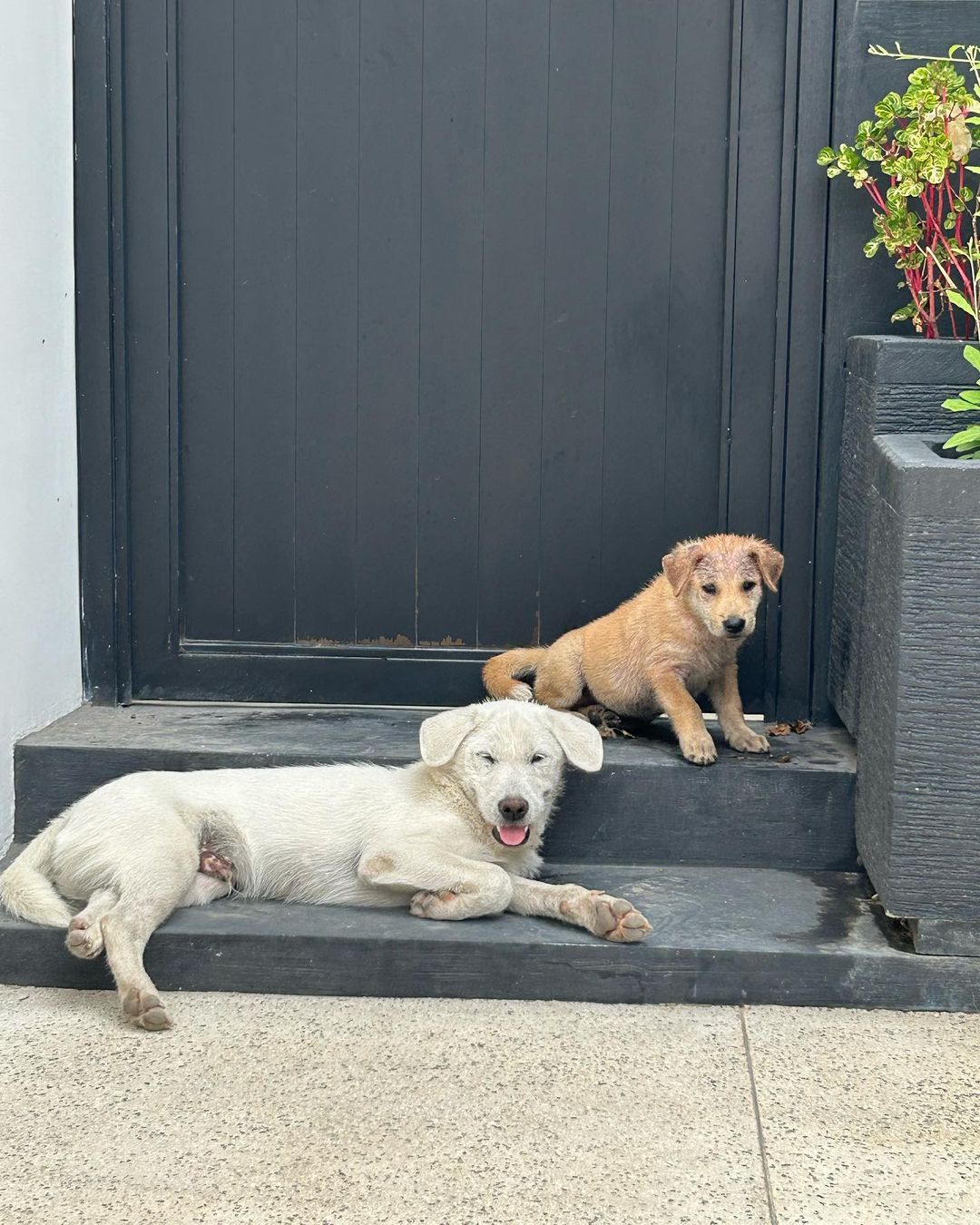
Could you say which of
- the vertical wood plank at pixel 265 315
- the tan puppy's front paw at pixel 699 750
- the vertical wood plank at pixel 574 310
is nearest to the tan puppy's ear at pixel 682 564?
the tan puppy's front paw at pixel 699 750

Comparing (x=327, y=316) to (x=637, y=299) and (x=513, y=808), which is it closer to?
(x=637, y=299)

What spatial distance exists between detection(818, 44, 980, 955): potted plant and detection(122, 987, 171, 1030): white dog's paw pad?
1680 mm

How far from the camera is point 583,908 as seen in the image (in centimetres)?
347

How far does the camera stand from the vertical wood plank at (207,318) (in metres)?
4.44

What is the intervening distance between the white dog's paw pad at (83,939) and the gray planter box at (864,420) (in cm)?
206

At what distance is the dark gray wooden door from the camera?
4375 mm

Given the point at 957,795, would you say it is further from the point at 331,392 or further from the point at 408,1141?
the point at 331,392

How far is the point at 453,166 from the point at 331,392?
784mm

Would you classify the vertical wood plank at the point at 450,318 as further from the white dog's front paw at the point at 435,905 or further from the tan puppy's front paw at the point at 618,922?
the tan puppy's front paw at the point at 618,922

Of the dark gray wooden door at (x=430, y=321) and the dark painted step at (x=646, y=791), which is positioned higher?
the dark gray wooden door at (x=430, y=321)

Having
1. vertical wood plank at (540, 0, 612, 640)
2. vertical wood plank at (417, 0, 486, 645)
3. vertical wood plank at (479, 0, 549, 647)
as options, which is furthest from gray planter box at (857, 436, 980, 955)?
vertical wood plank at (417, 0, 486, 645)

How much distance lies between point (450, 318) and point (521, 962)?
2.07 meters

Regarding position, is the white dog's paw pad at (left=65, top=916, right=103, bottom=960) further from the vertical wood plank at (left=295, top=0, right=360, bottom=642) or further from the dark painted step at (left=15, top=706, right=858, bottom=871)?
the vertical wood plank at (left=295, top=0, right=360, bottom=642)

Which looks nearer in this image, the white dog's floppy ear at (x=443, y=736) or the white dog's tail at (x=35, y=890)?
the white dog's tail at (x=35, y=890)
